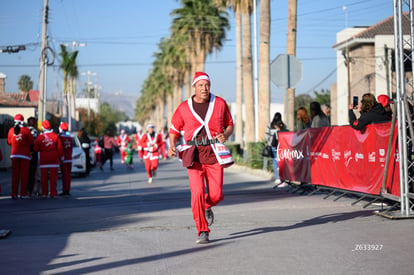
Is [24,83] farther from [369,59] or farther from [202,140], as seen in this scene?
[202,140]

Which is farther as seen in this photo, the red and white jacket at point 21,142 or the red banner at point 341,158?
the red and white jacket at point 21,142

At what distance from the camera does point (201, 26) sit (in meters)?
51.2

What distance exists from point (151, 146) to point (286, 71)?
523 centimetres

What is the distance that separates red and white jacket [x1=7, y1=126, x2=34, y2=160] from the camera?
15875mm

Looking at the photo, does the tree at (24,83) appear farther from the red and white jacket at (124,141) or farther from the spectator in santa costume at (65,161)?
the spectator in santa costume at (65,161)

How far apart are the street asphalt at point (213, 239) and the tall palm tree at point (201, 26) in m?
37.3

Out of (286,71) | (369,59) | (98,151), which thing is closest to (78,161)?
(98,151)

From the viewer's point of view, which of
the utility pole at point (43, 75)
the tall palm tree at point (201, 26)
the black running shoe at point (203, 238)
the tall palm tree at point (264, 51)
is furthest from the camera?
the tall palm tree at point (201, 26)

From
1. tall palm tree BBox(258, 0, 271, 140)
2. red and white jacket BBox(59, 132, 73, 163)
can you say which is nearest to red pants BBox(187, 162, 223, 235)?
red and white jacket BBox(59, 132, 73, 163)

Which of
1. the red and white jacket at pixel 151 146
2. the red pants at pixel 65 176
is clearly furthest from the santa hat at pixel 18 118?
the red and white jacket at pixel 151 146

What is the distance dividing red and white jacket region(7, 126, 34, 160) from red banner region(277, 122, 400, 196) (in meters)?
6.16

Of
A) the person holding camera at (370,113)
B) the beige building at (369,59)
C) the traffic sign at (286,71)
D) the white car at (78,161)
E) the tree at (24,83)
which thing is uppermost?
the tree at (24,83)

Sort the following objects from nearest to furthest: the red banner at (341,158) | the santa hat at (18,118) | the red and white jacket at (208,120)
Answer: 1. the red and white jacket at (208,120)
2. the red banner at (341,158)
3. the santa hat at (18,118)

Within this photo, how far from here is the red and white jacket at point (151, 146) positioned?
70.9 feet
